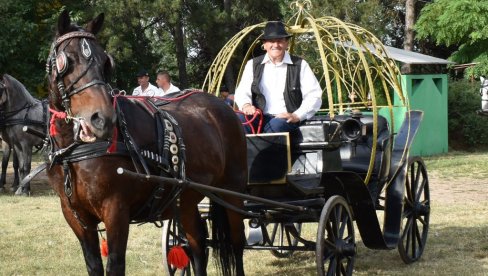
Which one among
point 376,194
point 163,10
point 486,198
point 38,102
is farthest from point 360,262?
point 163,10

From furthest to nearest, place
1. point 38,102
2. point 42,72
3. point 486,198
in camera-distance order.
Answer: point 42,72
point 38,102
point 486,198

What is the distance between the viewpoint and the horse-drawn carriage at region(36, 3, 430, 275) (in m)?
4.08

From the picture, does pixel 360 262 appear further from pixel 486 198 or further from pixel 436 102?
pixel 436 102

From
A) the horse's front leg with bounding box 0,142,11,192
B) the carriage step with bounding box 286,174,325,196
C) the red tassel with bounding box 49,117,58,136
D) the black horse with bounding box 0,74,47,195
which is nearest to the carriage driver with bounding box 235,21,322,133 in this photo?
the carriage step with bounding box 286,174,325,196

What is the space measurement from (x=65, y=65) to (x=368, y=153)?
346 cm

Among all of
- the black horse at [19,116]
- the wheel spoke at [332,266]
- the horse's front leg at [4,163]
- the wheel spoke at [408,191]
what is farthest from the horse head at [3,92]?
the wheel spoke at [332,266]

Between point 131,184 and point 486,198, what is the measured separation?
25.6 feet

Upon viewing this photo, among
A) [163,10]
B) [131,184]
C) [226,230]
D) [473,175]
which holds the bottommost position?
[473,175]

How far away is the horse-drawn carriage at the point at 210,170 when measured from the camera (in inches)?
161

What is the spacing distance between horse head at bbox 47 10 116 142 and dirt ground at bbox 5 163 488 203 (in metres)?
7.60

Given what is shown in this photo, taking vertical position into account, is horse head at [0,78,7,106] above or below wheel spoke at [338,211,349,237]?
above

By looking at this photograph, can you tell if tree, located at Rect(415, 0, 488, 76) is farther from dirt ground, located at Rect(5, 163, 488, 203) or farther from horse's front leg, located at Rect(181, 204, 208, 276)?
horse's front leg, located at Rect(181, 204, 208, 276)

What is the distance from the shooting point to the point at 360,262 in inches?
270

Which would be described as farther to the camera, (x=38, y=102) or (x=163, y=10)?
(x=163, y=10)
